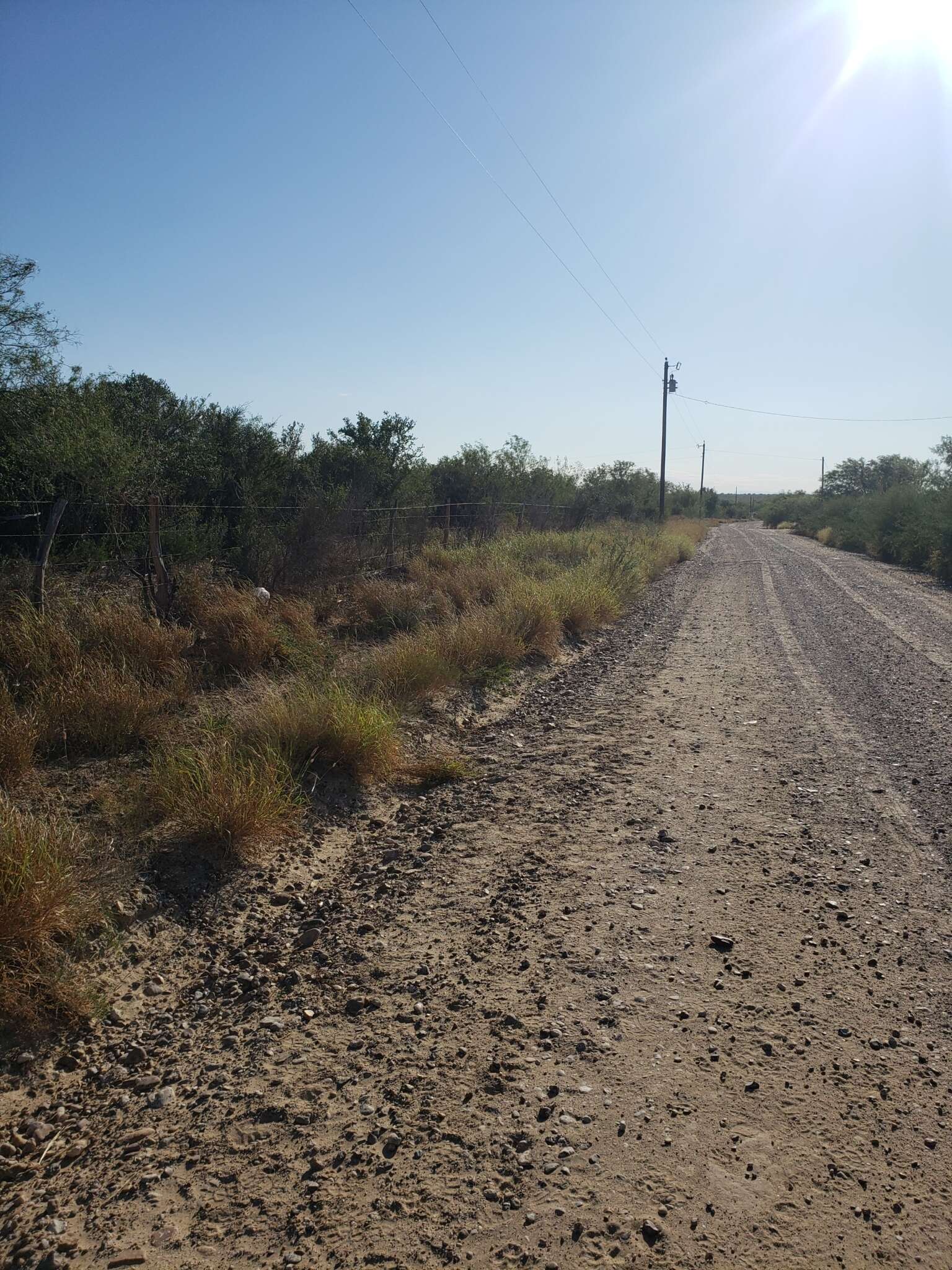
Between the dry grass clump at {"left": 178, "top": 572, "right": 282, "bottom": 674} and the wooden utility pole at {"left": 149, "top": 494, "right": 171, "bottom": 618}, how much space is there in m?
0.29

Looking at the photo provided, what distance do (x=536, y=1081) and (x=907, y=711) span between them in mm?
6412

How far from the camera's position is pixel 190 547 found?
1066 cm

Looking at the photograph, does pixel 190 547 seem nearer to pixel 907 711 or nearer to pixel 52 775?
pixel 52 775

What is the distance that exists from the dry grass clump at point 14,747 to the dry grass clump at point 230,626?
112 inches

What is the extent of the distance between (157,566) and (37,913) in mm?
6220

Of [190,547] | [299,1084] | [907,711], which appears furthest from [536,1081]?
[190,547]

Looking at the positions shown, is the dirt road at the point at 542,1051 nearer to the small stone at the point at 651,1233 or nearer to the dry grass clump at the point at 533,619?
the small stone at the point at 651,1233

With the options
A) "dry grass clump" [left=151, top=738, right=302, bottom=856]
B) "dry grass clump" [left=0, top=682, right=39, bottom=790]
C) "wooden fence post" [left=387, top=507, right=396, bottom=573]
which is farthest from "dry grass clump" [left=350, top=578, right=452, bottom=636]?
"dry grass clump" [left=0, top=682, right=39, bottom=790]

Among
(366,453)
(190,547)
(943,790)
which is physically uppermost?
(366,453)

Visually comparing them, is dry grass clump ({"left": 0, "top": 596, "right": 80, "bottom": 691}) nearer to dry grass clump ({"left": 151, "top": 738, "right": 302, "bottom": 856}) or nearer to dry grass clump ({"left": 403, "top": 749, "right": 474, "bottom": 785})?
dry grass clump ({"left": 151, "top": 738, "right": 302, "bottom": 856})

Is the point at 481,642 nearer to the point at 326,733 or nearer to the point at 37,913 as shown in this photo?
the point at 326,733

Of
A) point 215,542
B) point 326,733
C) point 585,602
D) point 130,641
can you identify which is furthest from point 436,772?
point 585,602

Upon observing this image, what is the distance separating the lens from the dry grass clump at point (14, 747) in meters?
4.97

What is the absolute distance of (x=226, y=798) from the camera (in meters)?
4.67
